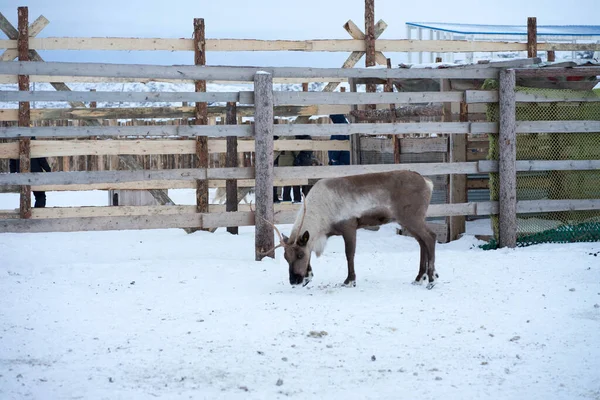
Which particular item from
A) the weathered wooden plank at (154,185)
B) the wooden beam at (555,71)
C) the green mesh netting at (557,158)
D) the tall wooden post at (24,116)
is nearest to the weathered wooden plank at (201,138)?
the weathered wooden plank at (154,185)

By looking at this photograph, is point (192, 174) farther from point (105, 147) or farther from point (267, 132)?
point (105, 147)

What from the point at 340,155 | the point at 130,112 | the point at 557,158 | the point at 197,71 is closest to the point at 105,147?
the point at 130,112

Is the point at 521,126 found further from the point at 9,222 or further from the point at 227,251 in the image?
the point at 9,222

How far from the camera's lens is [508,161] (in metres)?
8.15

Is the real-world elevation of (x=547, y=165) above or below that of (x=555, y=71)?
below

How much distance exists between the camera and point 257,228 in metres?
7.50

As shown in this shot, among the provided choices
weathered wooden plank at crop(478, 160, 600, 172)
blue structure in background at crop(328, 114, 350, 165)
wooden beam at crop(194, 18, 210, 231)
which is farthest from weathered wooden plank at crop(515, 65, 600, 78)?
blue structure in background at crop(328, 114, 350, 165)

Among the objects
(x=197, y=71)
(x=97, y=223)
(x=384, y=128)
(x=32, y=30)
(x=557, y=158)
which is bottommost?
(x=97, y=223)

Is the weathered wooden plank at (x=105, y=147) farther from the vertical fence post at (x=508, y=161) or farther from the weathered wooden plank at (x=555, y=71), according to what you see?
the weathered wooden plank at (x=555, y=71)

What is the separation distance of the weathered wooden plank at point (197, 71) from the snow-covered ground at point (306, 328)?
1882 mm

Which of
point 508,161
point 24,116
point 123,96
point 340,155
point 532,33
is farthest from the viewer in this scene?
point 340,155

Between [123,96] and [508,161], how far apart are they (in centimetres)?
425

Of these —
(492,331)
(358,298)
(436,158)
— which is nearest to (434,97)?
(436,158)

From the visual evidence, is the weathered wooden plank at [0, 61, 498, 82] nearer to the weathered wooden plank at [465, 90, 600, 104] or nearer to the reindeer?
the weathered wooden plank at [465, 90, 600, 104]
